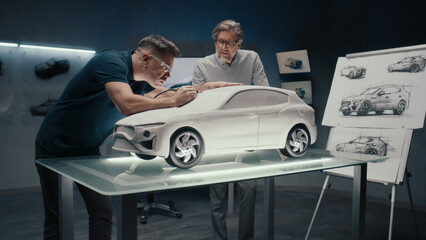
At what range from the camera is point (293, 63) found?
5.32 meters

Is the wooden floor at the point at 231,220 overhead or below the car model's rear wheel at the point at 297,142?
below

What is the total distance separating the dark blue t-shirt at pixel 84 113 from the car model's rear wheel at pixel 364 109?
75.0 inches

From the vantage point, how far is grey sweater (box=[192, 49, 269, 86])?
2.43 m

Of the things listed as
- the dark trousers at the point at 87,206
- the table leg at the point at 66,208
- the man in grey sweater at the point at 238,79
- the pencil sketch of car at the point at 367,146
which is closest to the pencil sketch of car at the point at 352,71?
the pencil sketch of car at the point at 367,146

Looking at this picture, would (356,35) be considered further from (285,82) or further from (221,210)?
(221,210)

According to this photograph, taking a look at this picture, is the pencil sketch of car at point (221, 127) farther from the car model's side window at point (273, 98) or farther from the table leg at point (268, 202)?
the table leg at point (268, 202)

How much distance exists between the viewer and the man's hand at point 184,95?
5.07 ft

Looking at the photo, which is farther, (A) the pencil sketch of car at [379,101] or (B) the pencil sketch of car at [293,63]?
(B) the pencil sketch of car at [293,63]

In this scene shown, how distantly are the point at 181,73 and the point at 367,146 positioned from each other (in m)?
2.63

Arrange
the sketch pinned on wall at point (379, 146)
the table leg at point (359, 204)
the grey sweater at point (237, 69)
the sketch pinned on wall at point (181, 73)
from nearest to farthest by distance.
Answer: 1. the table leg at point (359, 204)
2. the grey sweater at point (237, 69)
3. the sketch pinned on wall at point (379, 146)
4. the sketch pinned on wall at point (181, 73)

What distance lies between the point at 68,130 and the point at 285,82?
164 inches

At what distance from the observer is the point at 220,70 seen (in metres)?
2.47

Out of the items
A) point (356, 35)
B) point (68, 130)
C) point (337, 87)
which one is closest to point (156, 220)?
point (337, 87)

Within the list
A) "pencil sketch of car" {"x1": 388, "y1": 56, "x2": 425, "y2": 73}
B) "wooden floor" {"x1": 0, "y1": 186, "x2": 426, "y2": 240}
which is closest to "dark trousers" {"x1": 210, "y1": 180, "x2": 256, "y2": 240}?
"wooden floor" {"x1": 0, "y1": 186, "x2": 426, "y2": 240}
